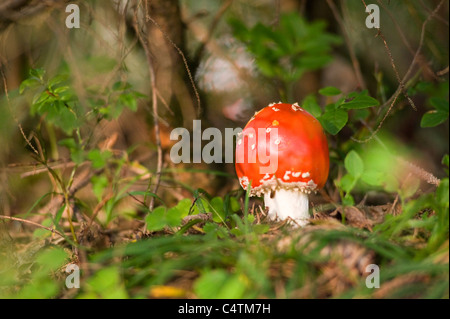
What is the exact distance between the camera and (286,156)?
173 cm

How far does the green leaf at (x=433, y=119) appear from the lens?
6.51 feet

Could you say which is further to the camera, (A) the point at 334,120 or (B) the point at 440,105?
(B) the point at 440,105

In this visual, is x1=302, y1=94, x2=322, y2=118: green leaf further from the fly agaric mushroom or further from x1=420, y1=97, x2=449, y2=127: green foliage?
x1=420, y1=97, x2=449, y2=127: green foliage

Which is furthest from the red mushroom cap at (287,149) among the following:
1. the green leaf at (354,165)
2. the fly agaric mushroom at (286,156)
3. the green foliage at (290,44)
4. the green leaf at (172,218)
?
the green foliage at (290,44)

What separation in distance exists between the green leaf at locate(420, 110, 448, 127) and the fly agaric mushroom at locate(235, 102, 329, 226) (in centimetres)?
58

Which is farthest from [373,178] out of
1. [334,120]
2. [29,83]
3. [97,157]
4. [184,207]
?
[29,83]

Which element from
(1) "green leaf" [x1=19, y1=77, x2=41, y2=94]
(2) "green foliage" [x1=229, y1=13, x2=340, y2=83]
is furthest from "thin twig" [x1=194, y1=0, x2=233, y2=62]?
(1) "green leaf" [x1=19, y1=77, x2=41, y2=94]

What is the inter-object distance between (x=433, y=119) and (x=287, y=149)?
837 mm

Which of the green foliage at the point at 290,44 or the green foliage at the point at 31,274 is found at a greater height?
the green foliage at the point at 290,44

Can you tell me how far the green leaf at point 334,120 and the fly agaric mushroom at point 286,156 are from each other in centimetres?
7

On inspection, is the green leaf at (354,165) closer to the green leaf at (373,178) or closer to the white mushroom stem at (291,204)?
the green leaf at (373,178)

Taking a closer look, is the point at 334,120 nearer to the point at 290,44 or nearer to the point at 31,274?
the point at 290,44

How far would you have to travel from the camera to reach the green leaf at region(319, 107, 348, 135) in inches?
72.7
